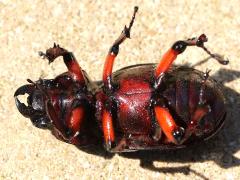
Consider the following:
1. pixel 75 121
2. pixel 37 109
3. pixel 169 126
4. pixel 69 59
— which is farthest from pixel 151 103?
pixel 37 109

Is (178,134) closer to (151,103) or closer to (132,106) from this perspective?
(151,103)

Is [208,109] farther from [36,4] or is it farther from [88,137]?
[36,4]

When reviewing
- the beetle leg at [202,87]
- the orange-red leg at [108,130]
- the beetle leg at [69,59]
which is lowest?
the orange-red leg at [108,130]

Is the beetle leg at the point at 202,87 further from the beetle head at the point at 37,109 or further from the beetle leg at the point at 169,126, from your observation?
the beetle head at the point at 37,109

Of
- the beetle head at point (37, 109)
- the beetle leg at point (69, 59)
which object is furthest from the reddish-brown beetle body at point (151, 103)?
the beetle head at point (37, 109)

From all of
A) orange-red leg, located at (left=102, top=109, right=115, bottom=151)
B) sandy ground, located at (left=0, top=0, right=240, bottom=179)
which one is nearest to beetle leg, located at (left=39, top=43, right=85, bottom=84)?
orange-red leg, located at (left=102, top=109, right=115, bottom=151)

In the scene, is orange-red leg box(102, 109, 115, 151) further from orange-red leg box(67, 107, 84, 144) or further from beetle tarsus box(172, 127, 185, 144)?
beetle tarsus box(172, 127, 185, 144)
